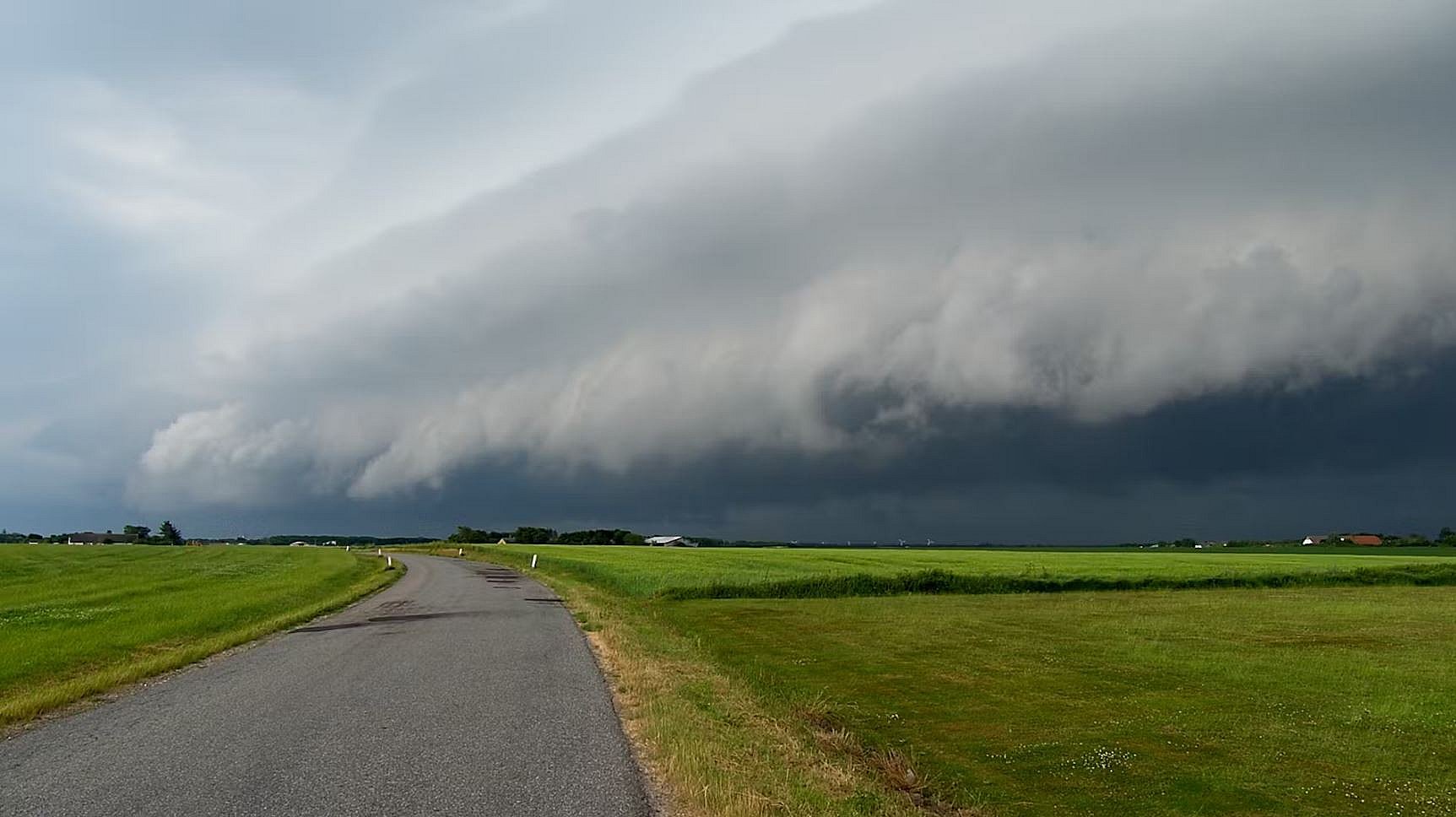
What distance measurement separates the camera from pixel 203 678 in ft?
54.1

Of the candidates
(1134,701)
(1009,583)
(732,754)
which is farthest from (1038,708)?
(1009,583)

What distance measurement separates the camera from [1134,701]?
18656mm

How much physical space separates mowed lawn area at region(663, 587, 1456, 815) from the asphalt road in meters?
5.41

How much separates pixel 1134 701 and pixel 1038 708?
2.35 m

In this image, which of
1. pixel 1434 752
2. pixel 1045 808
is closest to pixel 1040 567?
pixel 1434 752

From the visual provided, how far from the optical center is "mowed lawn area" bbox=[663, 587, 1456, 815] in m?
12.6

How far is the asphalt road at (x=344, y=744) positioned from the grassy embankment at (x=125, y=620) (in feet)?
5.06

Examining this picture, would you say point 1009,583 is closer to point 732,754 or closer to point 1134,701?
point 1134,701

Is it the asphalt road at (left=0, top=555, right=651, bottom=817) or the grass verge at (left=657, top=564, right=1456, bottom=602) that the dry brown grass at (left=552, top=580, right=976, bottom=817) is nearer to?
the asphalt road at (left=0, top=555, right=651, bottom=817)

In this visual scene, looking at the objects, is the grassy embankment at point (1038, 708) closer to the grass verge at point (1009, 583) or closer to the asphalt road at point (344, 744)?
the asphalt road at point (344, 744)

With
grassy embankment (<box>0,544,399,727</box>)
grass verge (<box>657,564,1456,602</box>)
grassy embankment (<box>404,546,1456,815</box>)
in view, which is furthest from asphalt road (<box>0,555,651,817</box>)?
grass verge (<box>657,564,1456,602</box>)

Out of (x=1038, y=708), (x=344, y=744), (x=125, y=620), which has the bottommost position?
(x=1038, y=708)

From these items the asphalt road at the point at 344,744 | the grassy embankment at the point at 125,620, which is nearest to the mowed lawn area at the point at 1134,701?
the asphalt road at the point at 344,744

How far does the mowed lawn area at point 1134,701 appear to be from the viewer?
12.6 meters
